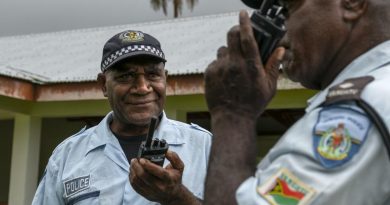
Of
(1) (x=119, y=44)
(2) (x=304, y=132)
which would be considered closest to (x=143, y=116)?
(1) (x=119, y=44)

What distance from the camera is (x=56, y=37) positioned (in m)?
12.6

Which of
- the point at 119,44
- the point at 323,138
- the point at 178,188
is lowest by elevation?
the point at 178,188

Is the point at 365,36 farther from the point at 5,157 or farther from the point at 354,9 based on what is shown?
the point at 5,157

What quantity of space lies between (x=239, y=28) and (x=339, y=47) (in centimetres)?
24

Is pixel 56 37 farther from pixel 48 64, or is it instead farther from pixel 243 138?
pixel 243 138

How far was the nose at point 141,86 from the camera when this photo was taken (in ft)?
8.44

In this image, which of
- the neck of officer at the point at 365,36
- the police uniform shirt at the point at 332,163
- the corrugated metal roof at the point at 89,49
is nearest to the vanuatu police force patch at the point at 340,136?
the police uniform shirt at the point at 332,163

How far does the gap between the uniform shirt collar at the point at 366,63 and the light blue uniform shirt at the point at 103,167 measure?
122 cm

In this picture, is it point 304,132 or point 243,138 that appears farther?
point 243,138

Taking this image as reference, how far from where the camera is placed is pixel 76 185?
249 cm

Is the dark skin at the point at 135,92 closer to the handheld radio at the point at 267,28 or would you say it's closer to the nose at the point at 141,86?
the nose at the point at 141,86

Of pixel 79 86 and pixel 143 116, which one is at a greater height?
pixel 143 116

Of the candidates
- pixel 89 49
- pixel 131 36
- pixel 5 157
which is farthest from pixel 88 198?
pixel 5 157

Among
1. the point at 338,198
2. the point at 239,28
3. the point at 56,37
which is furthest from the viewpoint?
the point at 56,37
